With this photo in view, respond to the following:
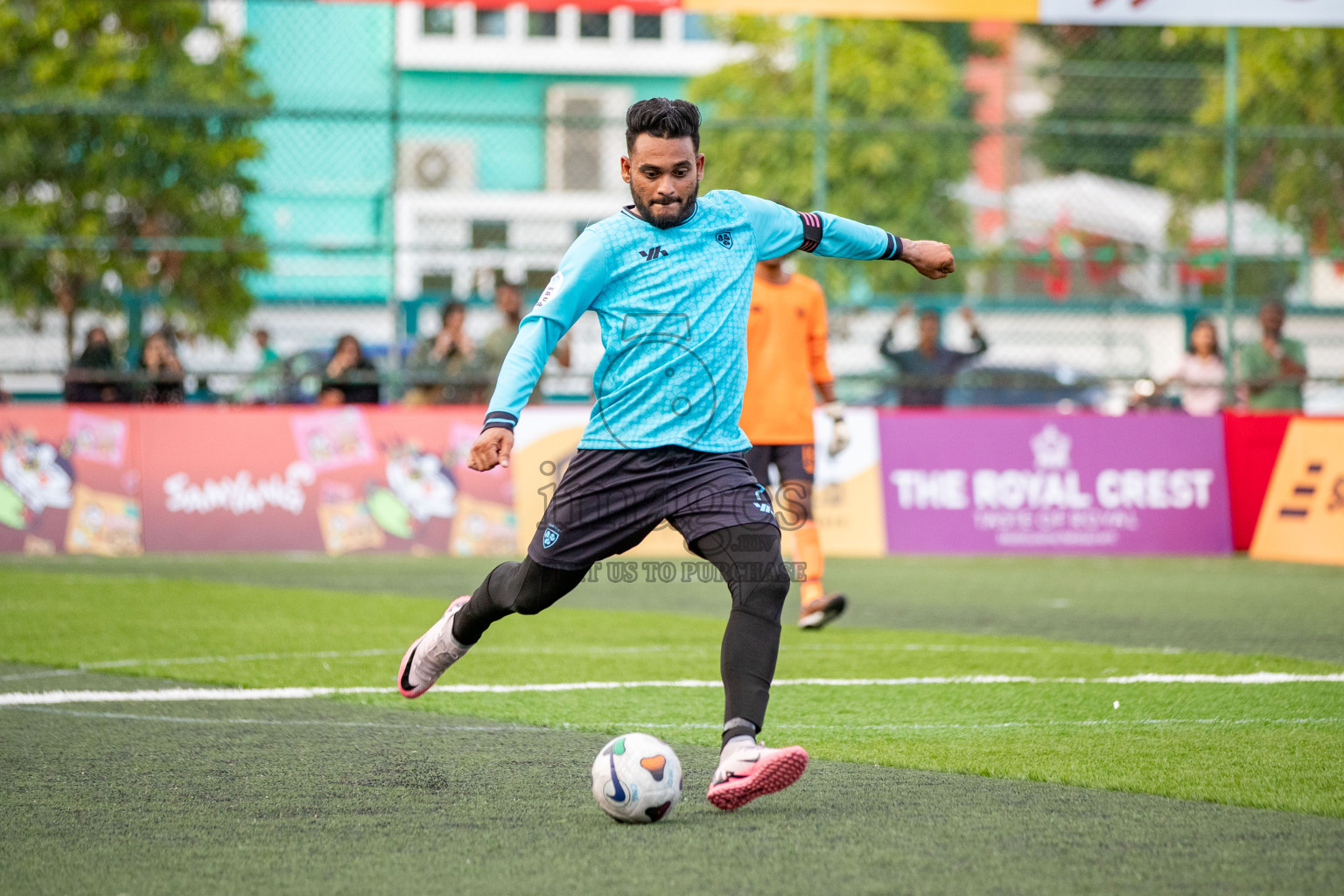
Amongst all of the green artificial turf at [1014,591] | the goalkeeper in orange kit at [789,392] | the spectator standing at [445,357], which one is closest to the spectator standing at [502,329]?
the spectator standing at [445,357]

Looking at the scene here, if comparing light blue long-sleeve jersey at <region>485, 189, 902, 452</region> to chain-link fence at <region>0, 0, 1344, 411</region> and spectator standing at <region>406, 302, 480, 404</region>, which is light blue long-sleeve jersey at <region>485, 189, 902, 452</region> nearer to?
chain-link fence at <region>0, 0, 1344, 411</region>

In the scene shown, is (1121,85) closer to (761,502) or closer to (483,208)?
(483,208)

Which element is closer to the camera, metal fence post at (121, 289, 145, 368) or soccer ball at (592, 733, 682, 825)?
soccer ball at (592, 733, 682, 825)

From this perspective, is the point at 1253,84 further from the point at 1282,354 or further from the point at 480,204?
the point at 480,204

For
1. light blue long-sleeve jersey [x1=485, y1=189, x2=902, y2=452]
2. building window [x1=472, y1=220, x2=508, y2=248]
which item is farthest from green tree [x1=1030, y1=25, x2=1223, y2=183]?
light blue long-sleeve jersey [x1=485, y1=189, x2=902, y2=452]

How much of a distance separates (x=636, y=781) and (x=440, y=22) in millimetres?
26104

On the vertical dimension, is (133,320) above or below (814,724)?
above

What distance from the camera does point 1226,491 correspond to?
13.8 m

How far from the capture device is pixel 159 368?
1377 cm

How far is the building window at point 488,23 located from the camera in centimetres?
3087

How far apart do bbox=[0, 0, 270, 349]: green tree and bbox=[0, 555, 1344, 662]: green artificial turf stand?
2648 mm

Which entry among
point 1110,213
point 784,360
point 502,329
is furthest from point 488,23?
point 784,360

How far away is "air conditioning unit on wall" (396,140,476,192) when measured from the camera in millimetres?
20891

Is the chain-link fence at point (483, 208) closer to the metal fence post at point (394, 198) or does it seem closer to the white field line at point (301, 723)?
the metal fence post at point (394, 198)
